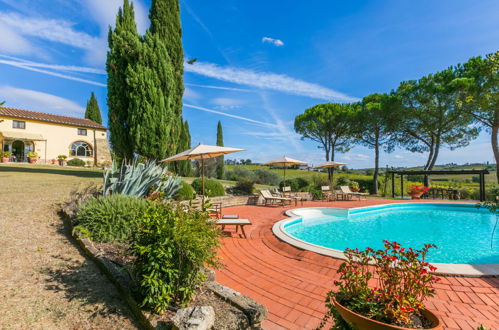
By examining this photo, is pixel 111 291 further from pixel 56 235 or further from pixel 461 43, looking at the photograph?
pixel 461 43

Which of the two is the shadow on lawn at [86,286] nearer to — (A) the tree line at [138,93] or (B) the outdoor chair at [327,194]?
(A) the tree line at [138,93]

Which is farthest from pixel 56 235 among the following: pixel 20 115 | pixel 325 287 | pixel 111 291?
pixel 20 115

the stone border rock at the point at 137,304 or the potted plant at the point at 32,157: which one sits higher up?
the potted plant at the point at 32,157

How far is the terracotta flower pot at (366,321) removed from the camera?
6.05ft

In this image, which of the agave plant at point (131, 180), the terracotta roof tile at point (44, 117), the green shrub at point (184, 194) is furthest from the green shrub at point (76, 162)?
the agave plant at point (131, 180)

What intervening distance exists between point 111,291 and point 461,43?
13867 mm

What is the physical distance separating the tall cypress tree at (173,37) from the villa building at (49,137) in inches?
748

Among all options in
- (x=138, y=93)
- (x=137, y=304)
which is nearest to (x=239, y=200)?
(x=138, y=93)

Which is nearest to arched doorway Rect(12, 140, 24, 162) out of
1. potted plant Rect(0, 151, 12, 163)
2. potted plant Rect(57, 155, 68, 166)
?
potted plant Rect(0, 151, 12, 163)

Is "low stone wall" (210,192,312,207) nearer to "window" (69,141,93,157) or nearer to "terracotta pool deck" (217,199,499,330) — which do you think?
"terracotta pool deck" (217,199,499,330)

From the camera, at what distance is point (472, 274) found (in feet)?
12.7

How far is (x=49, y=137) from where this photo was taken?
84.3ft

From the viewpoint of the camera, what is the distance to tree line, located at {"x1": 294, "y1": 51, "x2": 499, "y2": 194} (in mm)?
15891

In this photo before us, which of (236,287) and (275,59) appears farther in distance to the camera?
(275,59)
